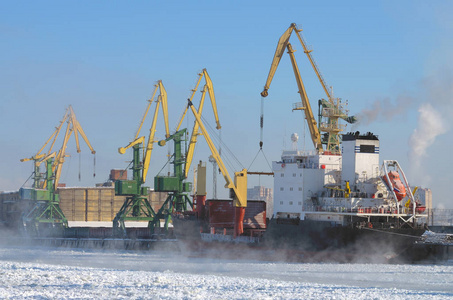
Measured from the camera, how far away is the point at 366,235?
47844 millimetres

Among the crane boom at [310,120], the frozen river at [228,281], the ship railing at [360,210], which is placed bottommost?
the frozen river at [228,281]

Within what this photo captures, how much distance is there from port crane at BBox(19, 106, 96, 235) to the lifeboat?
176 feet

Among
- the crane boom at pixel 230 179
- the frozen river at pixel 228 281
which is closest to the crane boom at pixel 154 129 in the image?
the crane boom at pixel 230 179

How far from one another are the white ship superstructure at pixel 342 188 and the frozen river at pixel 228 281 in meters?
3.90

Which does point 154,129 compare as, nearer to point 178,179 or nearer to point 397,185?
point 178,179

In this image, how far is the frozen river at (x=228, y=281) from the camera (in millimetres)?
33219

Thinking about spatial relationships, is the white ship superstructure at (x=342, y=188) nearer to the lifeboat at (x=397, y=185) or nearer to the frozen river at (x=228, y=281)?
the lifeboat at (x=397, y=185)

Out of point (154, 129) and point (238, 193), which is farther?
point (154, 129)

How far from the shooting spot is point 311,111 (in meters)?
60.6

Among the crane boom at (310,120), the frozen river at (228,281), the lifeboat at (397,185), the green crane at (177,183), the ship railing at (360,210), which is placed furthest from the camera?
the green crane at (177,183)

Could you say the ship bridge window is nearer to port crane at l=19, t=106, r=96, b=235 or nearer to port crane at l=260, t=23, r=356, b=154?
port crane at l=260, t=23, r=356, b=154

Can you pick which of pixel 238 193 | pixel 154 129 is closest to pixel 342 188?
pixel 238 193

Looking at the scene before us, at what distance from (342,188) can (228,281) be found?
1669cm

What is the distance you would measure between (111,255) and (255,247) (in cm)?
1363
